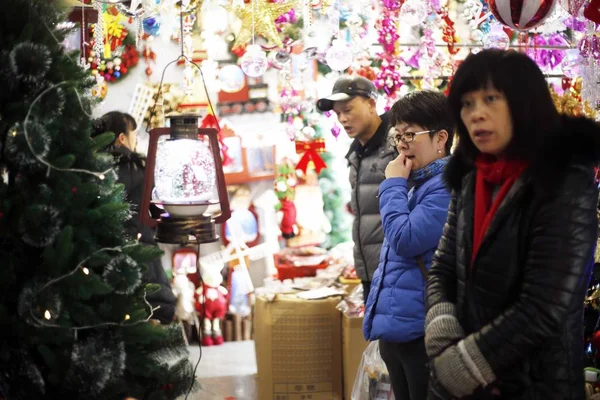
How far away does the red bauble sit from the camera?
320cm

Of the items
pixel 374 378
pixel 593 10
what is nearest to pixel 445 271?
pixel 593 10

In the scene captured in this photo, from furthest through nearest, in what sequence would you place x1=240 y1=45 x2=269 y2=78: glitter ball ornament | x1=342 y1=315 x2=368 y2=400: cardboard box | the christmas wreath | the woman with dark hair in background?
1. the christmas wreath
2. x1=240 y1=45 x2=269 y2=78: glitter ball ornament
3. x1=342 y1=315 x2=368 y2=400: cardboard box
4. the woman with dark hair in background

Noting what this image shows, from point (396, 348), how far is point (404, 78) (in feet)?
13.4

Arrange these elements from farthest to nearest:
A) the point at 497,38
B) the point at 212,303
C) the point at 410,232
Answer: the point at 212,303 < the point at 497,38 < the point at 410,232

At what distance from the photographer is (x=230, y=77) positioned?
679cm

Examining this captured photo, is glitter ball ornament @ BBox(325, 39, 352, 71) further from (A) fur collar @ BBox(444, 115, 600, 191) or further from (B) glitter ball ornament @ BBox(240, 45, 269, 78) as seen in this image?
(A) fur collar @ BBox(444, 115, 600, 191)

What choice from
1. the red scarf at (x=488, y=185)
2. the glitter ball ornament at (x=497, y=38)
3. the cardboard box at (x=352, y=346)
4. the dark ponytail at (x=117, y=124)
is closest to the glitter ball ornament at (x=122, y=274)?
the red scarf at (x=488, y=185)

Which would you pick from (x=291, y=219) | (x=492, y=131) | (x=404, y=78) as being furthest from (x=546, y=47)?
(x=492, y=131)

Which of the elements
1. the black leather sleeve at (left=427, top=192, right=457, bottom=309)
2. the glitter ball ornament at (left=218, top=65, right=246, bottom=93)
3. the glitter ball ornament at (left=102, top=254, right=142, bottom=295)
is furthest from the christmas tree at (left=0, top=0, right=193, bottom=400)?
the glitter ball ornament at (left=218, top=65, right=246, bottom=93)

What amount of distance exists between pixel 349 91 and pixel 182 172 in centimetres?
125

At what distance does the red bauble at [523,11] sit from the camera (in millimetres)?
3203

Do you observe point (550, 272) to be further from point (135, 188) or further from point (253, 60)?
point (253, 60)

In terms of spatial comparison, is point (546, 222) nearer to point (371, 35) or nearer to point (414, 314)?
point (414, 314)

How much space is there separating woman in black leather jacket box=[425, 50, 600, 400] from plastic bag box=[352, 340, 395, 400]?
2.00m
